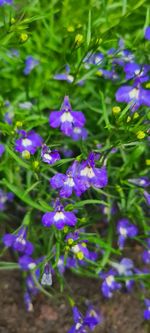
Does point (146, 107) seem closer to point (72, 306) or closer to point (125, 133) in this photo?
point (125, 133)

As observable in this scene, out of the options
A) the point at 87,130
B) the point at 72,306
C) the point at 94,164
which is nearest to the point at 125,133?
the point at 94,164

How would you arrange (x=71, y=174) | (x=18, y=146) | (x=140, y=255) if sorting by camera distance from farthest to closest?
(x=140, y=255), (x=18, y=146), (x=71, y=174)

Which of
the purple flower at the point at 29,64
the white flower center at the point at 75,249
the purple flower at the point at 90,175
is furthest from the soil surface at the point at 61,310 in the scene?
the purple flower at the point at 29,64

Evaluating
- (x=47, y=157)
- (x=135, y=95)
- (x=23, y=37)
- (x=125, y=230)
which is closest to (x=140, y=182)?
(x=125, y=230)

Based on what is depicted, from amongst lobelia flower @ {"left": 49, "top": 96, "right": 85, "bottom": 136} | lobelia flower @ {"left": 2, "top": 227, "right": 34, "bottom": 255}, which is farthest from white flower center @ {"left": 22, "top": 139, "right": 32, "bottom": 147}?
lobelia flower @ {"left": 2, "top": 227, "right": 34, "bottom": 255}

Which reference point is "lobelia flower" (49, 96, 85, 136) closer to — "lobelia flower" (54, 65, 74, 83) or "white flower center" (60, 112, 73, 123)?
"white flower center" (60, 112, 73, 123)

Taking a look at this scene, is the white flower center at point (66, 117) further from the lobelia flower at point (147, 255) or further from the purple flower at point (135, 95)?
the lobelia flower at point (147, 255)

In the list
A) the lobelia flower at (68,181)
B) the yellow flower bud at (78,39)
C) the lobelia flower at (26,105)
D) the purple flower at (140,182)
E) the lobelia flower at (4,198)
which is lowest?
the lobelia flower at (68,181)
